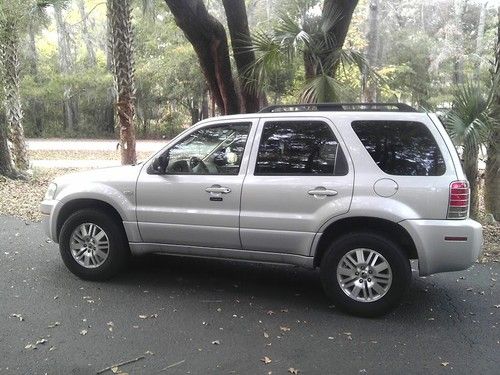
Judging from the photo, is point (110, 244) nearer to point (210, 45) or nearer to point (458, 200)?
point (458, 200)

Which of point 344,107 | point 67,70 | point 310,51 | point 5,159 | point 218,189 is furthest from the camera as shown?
point 67,70

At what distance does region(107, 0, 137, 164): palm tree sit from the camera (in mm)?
→ 11703

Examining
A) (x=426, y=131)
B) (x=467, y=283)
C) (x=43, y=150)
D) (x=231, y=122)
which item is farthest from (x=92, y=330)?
(x=43, y=150)

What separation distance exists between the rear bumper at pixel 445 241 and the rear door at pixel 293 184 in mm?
670

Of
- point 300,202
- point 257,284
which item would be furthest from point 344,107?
point 257,284

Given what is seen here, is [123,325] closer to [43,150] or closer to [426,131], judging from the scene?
[426,131]

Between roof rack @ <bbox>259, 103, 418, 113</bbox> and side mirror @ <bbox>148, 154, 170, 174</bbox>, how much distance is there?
1.14m

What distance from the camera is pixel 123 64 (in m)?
12.0

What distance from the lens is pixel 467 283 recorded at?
562 cm

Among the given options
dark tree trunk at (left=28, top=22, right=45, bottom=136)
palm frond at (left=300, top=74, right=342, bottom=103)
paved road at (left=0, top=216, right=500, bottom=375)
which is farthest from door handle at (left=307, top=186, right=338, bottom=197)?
dark tree trunk at (left=28, top=22, right=45, bottom=136)

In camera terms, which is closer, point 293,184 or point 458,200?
point 458,200

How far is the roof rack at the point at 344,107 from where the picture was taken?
4849 millimetres

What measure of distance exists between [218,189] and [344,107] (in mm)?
1528

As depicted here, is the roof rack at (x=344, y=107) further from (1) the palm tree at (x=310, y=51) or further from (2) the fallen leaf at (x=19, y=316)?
(2) the fallen leaf at (x=19, y=316)
